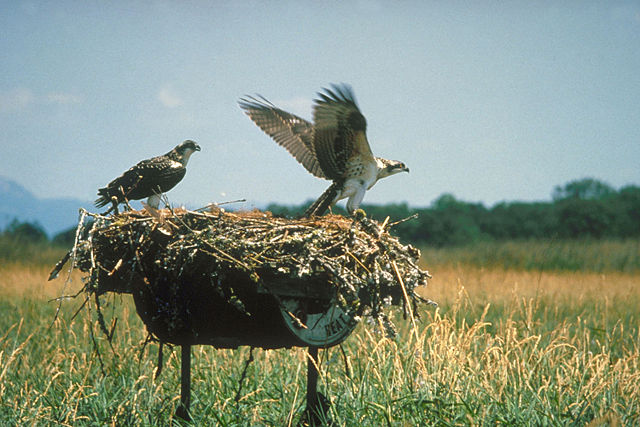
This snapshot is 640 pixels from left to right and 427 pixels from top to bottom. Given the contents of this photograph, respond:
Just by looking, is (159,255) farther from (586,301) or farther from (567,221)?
(567,221)

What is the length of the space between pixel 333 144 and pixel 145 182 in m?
1.49

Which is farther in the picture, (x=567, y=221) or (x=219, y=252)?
(x=567, y=221)

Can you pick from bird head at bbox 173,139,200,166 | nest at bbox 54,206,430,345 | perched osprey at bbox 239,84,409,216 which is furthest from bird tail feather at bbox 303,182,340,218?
bird head at bbox 173,139,200,166

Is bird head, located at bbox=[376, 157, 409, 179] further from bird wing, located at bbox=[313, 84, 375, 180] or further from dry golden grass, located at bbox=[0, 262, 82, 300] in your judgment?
dry golden grass, located at bbox=[0, 262, 82, 300]

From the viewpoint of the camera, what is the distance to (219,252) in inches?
155

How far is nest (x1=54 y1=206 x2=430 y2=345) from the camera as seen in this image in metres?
3.93

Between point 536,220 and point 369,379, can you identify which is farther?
point 536,220

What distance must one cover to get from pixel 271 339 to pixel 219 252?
708mm

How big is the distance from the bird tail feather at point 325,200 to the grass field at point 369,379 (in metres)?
1.08

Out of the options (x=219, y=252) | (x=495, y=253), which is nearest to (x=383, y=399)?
(x=219, y=252)

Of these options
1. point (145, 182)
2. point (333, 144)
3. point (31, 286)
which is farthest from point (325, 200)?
point (31, 286)

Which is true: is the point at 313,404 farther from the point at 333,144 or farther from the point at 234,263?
the point at 333,144

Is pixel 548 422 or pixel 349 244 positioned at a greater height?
pixel 349 244

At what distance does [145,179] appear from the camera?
188 inches
